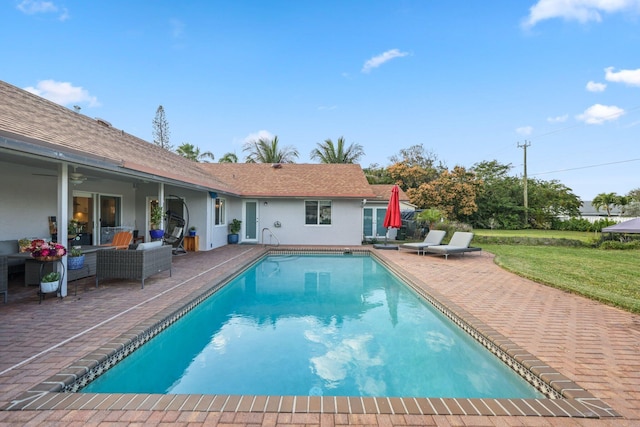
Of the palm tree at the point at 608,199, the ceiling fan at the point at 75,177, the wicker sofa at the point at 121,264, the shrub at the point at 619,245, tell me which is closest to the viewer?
the wicker sofa at the point at 121,264

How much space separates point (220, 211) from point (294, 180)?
174 inches

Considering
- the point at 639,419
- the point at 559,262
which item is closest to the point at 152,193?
the point at 639,419

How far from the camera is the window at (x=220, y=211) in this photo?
14.2 metres

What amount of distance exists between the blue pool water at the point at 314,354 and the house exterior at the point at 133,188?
328 cm

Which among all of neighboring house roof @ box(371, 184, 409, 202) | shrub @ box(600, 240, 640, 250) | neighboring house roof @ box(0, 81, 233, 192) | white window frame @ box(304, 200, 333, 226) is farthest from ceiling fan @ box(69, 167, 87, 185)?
shrub @ box(600, 240, 640, 250)

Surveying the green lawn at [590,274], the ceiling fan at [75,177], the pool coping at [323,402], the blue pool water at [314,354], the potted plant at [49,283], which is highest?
the ceiling fan at [75,177]

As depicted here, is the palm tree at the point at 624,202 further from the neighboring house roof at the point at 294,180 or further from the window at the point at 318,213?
the window at the point at 318,213

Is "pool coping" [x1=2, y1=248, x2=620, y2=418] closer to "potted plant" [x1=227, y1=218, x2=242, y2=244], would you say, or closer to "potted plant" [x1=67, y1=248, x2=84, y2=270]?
"potted plant" [x1=67, y1=248, x2=84, y2=270]

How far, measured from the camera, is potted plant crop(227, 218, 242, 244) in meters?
15.4

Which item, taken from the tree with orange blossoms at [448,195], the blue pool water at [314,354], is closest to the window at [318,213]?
the blue pool water at [314,354]

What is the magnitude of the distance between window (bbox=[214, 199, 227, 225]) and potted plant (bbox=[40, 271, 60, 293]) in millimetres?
8403

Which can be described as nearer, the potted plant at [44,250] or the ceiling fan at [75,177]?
the potted plant at [44,250]

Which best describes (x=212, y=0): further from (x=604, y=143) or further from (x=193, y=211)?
(x=604, y=143)

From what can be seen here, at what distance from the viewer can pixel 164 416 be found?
249cm
